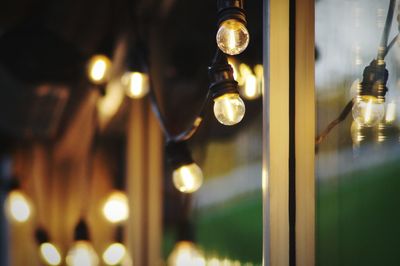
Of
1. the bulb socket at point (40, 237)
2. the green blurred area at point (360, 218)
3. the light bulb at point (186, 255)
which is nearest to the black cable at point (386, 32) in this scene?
the green blurred area at point (360, 218)

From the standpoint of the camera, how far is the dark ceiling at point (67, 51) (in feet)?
7.80

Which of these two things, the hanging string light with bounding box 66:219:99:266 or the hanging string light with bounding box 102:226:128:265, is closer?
the hanging string light with bounding box 66:219:99:266

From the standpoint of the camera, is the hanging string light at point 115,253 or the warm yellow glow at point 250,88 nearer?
the warm yellow glow at point 250,88

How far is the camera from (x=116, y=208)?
250cm

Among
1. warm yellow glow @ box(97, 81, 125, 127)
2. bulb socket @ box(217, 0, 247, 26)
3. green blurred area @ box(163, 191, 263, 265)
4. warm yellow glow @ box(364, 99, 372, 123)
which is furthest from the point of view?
warm yellow glow @ box(97, 81, 125, 127)

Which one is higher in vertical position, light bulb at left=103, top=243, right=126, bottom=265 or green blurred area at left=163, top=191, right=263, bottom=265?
green blurred area at left=163, top=191, right=263, bottom=265

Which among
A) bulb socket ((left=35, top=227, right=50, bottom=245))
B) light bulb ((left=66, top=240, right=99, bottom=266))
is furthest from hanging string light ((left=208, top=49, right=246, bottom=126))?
bulb socket ((left=35, top=227, right=50, bottom=245))

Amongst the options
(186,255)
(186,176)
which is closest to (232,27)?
(186,176)

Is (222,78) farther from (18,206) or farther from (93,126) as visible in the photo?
(18,206)

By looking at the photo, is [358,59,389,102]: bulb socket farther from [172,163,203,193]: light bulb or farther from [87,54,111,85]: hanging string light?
[87,54,111,85]: hanging string light

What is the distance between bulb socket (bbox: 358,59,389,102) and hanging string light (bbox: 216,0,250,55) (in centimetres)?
49

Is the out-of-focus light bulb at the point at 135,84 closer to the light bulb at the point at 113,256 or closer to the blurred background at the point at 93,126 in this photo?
the blurred background at the point at 93,126

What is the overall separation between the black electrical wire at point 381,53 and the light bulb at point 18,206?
163cm

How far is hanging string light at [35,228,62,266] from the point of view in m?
2.41
